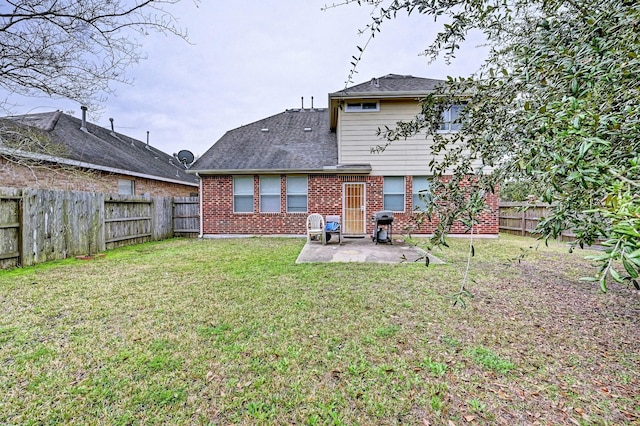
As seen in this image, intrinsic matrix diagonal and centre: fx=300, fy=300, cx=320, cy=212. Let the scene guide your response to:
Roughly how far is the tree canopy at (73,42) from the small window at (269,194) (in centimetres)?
751

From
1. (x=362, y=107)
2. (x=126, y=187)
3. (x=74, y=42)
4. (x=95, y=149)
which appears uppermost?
(x=362, y=107)

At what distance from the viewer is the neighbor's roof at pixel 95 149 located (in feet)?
35.1

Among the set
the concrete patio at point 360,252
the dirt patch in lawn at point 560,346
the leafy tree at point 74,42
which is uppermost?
the leafy tree at point 74,42

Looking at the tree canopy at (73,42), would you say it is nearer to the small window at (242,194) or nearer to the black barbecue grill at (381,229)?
the black barbecue grill at (381,229)

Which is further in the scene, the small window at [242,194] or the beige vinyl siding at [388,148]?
the small window at [242,194]

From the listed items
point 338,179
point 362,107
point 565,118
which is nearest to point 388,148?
point 362,107

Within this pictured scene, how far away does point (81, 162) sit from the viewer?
33.3 feet

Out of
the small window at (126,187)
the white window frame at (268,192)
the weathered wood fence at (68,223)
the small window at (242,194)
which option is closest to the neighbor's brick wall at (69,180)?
the small window at (126,187)

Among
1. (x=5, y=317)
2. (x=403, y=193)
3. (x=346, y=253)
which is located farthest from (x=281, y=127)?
→ (x=5, y=317)

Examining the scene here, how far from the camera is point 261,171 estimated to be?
11.0 metres

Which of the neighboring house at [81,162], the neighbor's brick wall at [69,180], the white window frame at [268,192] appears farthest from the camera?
the white window frame at [268,192]

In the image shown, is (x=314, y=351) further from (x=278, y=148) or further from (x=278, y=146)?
(x=278, y=146)

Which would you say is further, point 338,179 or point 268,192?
point 268,192

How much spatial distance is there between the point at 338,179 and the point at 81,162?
8812mm
